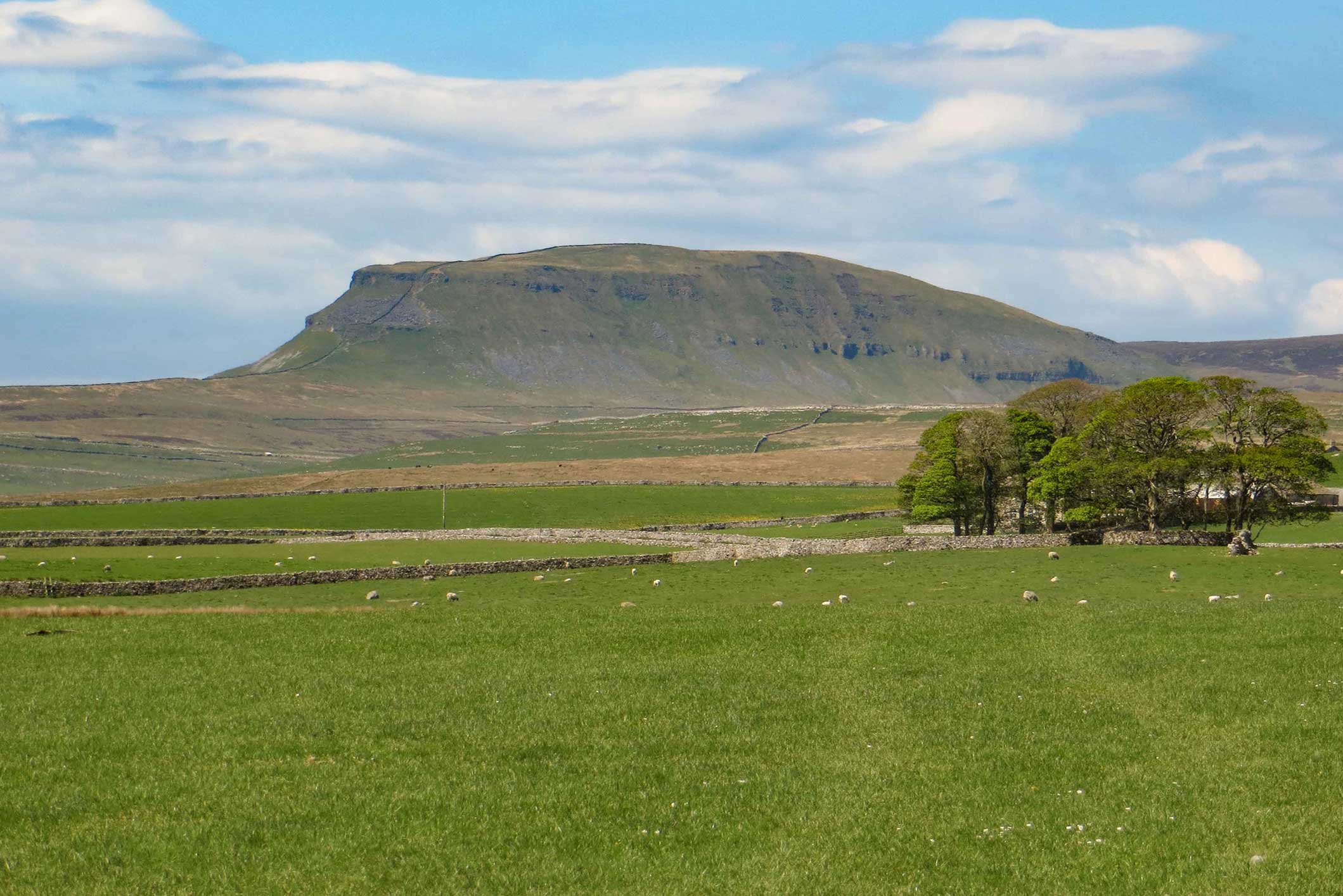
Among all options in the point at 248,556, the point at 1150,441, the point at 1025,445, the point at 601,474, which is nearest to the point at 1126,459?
the point at 1150,441

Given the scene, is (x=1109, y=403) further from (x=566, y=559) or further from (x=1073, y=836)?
(x=1073, y=836)

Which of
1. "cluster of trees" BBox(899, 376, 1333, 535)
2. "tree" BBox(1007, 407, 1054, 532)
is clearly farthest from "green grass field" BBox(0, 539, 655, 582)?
"tree" BBox(1007, 407, 1054, 532)

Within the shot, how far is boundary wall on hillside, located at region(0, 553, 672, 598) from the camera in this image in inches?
1911

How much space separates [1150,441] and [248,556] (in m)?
50.6

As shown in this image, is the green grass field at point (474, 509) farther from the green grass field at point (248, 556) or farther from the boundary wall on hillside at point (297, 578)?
the boundary wall on hillside at point (297, 578)

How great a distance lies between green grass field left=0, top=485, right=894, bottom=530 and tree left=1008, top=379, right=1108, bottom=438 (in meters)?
23.5

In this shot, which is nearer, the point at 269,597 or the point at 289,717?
the point at 289,717

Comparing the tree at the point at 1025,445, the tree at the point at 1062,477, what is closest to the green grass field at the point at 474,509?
the tree at the point at 1025,445

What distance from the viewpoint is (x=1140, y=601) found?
3588 centimetres

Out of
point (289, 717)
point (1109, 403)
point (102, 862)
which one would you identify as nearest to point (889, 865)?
point (102, 862)

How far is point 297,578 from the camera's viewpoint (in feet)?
180

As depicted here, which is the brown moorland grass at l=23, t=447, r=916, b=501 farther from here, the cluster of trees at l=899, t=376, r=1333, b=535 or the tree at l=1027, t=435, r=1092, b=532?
the tree at l=1027, t=435, r=1092, b=532

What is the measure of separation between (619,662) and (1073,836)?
12405 mm

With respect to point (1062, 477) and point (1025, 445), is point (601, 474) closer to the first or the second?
point (1025, 445)
